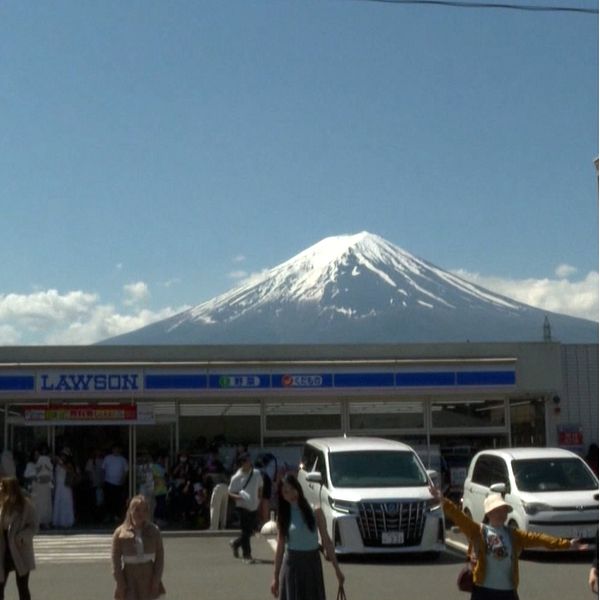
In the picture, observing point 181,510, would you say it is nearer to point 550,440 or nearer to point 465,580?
point 550,440

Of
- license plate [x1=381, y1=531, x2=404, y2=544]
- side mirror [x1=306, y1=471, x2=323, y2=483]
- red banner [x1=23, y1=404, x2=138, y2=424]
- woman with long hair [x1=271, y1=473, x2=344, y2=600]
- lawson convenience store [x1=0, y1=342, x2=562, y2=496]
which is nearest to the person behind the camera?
woman with long hair [x1=271, y1=473, x2=344, y2=600]

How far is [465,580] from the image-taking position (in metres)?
8.59

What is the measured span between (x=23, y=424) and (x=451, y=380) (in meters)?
9.41

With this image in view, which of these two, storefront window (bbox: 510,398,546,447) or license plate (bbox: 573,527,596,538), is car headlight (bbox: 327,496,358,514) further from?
storefront window (bbox: 510,398,546,447)

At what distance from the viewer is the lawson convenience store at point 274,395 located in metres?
25.8

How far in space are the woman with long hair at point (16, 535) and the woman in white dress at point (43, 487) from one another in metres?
13.0

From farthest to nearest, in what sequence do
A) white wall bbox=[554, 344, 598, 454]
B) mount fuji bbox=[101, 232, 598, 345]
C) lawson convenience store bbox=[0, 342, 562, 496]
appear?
1. mount fuji bbox=[101, 232, 598, 345]
2. white wall bbox=[554, 344, 598, 454]
3. lawson convenience store bbox=[0, 342, 562, 496]

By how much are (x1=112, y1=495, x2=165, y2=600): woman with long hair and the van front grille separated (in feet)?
26.5

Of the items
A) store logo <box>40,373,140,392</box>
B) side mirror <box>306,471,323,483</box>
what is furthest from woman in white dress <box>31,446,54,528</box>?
side mirror <box>306,471,323,483</box>

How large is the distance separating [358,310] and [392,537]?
3083 inches

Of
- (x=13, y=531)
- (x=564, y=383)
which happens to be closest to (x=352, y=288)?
(x=564, y=383)

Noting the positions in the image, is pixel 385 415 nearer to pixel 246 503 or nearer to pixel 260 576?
pixel 246 503

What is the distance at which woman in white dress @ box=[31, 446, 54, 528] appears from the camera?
2412 centimetres

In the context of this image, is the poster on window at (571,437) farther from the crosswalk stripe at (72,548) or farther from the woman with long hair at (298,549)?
the woman with long hair at (298,549)
